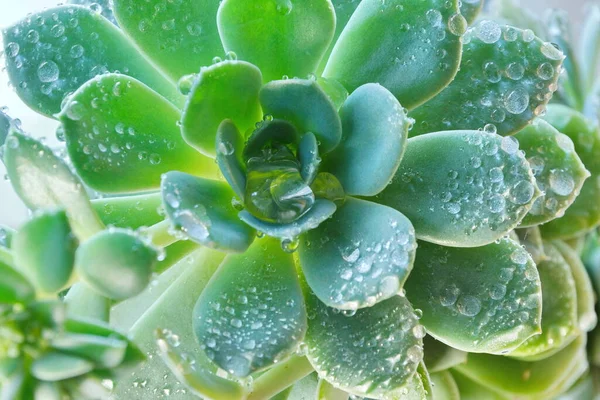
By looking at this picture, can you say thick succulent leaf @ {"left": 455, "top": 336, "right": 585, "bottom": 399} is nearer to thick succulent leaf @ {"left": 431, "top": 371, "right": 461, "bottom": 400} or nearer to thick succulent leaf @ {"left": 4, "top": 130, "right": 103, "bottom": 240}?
thick succulent leaf @ {"left": 431, "top": 371, "right": 461, "bottom": 400}

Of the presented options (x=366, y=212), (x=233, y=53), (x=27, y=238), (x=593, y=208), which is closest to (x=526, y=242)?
(x=593, y=208)

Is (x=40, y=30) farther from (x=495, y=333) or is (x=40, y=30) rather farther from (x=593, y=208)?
(x=593, y=208)

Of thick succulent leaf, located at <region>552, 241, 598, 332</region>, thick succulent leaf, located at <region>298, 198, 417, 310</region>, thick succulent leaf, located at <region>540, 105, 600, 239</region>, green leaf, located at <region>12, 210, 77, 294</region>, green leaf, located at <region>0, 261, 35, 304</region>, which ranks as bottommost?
thick succulent leaf, located at <region>552, 241, 598, 332</region>

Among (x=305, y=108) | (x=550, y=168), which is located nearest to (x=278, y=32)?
(x=305, y=108)

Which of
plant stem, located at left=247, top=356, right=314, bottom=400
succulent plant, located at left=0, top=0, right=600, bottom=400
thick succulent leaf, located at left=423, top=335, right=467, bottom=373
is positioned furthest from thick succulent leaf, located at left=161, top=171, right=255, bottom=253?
thick succulent leaf, located at left=423, top=335, right=467, bottom=373

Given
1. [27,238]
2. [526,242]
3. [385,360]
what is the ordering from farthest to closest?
[526,242] → [385,360] → [27,238]

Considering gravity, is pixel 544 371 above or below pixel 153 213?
below

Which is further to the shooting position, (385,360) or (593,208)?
(593,208)
